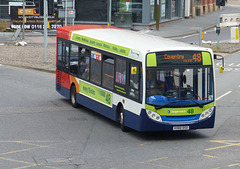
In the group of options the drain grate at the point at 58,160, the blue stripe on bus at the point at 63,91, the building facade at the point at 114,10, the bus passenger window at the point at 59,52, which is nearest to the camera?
the drain grate at the point at 58,160

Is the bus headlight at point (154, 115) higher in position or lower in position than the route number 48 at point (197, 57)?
lower

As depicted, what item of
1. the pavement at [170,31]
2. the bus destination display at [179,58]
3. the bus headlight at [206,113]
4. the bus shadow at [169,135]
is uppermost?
the bus destination display at [179,58]

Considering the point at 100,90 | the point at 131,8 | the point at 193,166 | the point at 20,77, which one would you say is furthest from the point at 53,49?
the point at 193,166

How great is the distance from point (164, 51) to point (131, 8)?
37.5 m

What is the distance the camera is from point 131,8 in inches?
2063

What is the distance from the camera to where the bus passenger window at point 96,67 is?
18.1 m

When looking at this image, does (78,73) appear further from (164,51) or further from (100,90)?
(164,51)

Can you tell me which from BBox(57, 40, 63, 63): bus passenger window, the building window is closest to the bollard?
the building window

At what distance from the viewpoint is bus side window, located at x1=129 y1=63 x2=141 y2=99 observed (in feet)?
50.8

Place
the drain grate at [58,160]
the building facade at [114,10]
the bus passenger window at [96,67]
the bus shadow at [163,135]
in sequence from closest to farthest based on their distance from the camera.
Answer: the drain grate at [58,160] < the bus shadow at [163,135] < the bus passenger window at [96,67] < the building facade at [114,10]

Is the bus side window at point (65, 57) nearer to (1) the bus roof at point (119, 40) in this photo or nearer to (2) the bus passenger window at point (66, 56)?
(2) the bus passenger window at point (66, 56)

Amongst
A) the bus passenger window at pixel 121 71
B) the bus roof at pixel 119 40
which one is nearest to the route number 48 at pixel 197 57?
the bus roof at pixel 119 40

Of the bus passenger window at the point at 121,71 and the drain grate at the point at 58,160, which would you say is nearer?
the drain grate at the point at 58,160

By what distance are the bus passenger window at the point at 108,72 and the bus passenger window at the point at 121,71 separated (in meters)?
0.40
